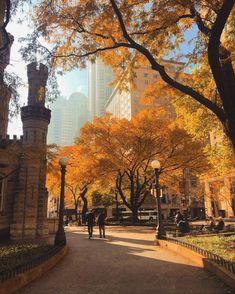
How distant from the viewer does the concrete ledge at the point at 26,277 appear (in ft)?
18.2

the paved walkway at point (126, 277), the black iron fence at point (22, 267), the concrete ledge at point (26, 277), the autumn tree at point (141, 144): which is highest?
the autumn tree at point (141, 144)

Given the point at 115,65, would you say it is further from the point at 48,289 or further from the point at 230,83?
the point at 48,289

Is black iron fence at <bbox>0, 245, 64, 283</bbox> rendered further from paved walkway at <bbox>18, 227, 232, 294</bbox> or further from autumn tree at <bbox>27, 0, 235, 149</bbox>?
autumn tree at <bbox>27, 0, 235, 149</bbox>

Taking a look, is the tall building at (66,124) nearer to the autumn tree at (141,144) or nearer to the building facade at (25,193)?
the autumn tree at (141,144)

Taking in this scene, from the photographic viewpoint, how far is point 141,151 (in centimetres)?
2666

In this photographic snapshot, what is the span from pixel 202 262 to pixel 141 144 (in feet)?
64.3

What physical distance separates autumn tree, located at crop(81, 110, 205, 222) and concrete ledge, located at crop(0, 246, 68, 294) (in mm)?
19018

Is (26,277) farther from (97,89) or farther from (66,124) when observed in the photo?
(97,89)

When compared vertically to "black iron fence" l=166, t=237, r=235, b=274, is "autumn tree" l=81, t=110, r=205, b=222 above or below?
above

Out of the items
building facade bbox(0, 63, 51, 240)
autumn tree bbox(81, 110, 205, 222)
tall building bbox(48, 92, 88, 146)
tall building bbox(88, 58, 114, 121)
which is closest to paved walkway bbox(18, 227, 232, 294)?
building facade bbox(0, 63, 51, 240)

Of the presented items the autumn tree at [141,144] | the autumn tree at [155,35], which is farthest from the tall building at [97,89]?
the autumn tree at [155,35]

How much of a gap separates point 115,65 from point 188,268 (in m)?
9.00

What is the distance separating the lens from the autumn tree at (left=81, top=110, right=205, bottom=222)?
26406 millimetres

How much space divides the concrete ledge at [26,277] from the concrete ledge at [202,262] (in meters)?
4.36
